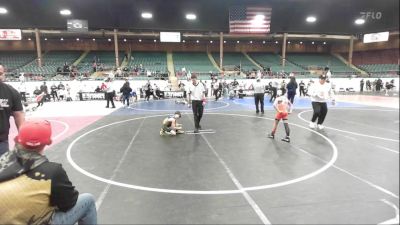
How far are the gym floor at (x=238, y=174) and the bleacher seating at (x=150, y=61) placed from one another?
2242 centimetres

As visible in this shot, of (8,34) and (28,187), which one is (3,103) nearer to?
(8,34)

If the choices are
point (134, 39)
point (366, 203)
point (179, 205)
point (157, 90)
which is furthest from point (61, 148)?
point (134, 39)

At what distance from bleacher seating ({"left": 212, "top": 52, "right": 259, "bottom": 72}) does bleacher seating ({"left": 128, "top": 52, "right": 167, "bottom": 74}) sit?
721cm

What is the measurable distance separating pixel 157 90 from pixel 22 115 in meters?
19.4

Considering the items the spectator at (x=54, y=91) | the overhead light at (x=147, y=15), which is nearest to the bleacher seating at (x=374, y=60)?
the overhead light at (x=147, y=15)

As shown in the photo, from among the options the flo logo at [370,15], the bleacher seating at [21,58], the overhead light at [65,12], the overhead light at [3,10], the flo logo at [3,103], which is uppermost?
the overhead light at [65,12]

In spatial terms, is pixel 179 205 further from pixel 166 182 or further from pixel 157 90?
pixel 157 90

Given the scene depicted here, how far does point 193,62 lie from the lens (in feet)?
112

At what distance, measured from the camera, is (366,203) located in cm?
358

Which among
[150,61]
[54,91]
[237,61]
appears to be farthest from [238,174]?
[237,61]

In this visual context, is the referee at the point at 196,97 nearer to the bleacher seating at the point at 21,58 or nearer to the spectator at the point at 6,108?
the spectator at the point at 6,108

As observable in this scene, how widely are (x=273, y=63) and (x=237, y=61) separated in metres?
4.72

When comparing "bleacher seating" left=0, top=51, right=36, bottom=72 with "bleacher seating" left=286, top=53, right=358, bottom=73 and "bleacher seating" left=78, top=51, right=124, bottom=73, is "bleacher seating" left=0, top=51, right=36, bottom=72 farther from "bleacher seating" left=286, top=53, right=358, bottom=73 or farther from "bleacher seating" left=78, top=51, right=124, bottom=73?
"bleacher seating" left=286, top=53, right=358, bottom=73

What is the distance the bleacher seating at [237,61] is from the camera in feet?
110
